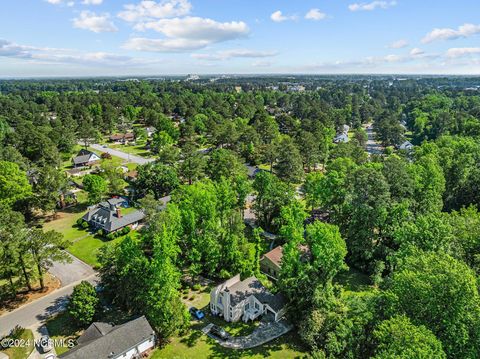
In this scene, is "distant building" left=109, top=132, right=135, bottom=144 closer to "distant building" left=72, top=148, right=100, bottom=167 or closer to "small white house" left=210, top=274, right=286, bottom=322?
"distant building" left=72, top=148, right=100, bottom=167

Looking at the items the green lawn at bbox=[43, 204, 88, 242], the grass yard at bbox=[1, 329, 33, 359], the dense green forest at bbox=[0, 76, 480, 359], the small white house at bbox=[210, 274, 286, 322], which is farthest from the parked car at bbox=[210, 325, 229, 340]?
the green lawn at bbox=[43, 204, 88, 242]

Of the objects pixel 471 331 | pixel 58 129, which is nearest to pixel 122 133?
pixel 58 129

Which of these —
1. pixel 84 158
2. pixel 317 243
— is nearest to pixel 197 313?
pixel 317 243

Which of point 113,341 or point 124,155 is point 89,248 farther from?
point 124,155

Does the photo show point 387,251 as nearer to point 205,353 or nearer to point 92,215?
point 205,353

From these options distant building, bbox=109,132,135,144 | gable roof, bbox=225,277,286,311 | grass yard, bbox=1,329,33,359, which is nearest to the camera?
grass yard, bbox=1,329,33,359
